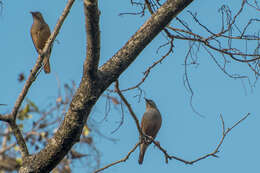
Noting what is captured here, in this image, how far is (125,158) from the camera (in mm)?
3148

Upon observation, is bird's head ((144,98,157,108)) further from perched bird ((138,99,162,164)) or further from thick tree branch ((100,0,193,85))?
thick tree branch ((100,0,193,85))

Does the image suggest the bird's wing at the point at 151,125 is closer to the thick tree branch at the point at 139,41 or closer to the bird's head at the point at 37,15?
the bird's head at the point at 37,15

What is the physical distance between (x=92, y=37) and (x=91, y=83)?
1.05 feet

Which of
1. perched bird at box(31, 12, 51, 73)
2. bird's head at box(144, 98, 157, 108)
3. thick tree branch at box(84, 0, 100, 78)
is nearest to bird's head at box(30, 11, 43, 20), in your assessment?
perched bird at box(31, 12, 51, 73)

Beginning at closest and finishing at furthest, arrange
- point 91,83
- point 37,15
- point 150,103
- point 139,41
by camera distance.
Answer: point 91,83 → point 139,41 → point 37,15 → point 150,103

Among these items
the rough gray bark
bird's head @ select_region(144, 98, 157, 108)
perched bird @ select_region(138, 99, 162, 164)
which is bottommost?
the rough gray bark

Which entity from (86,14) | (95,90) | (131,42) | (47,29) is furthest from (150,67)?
(47,29)

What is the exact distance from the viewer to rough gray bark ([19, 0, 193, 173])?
2641 millimetres

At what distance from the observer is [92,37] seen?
8.22ft

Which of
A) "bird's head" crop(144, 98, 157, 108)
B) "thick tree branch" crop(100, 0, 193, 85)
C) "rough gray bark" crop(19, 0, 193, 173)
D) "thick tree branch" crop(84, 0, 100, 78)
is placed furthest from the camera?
"bird's head" crop(144, 98, 157, 108)

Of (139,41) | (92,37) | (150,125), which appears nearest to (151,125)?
(150,125)

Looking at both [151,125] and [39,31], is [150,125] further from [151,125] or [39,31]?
[39,31]

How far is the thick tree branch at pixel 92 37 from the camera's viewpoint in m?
2.39

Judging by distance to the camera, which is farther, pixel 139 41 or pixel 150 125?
pixel 150 125
